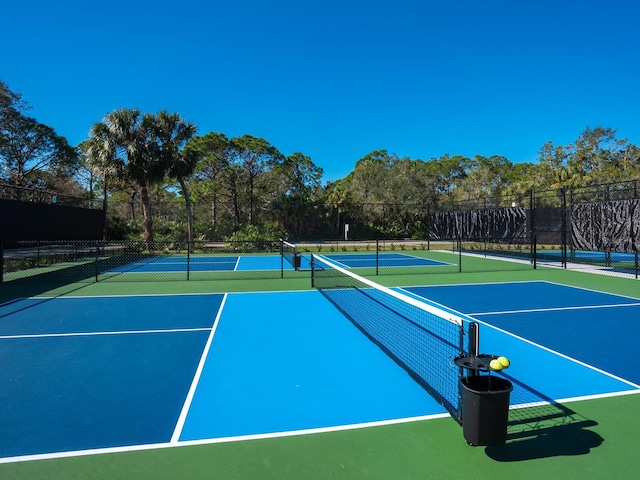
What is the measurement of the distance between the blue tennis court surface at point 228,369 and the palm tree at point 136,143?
1786cm

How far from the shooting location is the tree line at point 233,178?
27.1 metres

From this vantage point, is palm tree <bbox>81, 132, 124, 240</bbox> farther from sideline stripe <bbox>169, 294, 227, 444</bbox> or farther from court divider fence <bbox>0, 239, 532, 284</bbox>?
sideline stripe <bbox>169, 294, 227, 444</bbox>

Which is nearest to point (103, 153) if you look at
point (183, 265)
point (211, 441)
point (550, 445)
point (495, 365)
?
point (183, 265)

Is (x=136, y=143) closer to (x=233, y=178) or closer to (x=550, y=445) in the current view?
(x=233, y=178)

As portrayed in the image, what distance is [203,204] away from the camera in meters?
47.0

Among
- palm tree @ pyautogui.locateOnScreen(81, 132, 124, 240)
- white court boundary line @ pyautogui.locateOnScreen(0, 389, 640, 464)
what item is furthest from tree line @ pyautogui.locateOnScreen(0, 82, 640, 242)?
white court boundary line @ pyautogui.locateOnScreen(0, 389, 640, 464)

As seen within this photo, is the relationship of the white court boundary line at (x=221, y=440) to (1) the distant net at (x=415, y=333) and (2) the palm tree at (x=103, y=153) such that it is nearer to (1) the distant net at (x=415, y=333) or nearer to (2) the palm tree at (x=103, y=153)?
(1) the distant net at (x=415, y=333)

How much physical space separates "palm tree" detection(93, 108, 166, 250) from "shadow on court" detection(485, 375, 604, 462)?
25618 mm

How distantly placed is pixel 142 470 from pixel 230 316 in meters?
5.89

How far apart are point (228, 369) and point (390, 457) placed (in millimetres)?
3022

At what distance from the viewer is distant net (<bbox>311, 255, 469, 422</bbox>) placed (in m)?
4.88

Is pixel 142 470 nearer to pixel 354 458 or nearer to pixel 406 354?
pixel 354 458

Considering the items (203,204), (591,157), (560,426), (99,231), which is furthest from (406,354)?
(591,157)

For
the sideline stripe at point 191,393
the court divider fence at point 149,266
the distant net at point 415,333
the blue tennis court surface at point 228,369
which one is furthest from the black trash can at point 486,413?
the court divider fence at point 149,266
